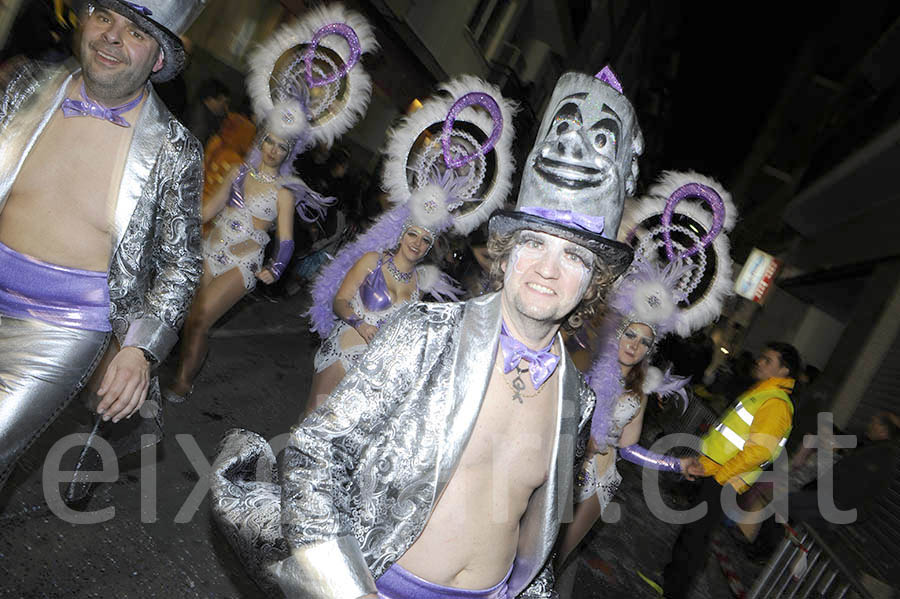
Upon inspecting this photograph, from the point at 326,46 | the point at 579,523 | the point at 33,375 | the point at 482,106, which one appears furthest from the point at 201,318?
the point at 579,523

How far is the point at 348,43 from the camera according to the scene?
516 cm

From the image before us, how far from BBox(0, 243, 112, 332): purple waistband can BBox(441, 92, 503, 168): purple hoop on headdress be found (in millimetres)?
2694

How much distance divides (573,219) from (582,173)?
0.14 meters

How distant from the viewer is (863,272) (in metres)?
14.5

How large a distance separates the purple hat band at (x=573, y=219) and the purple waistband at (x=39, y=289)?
5.31 feet

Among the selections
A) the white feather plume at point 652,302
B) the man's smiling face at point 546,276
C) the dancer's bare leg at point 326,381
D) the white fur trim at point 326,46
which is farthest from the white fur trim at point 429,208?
the man's smiling face at point 546,276

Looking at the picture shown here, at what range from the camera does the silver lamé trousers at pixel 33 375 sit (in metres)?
2.06

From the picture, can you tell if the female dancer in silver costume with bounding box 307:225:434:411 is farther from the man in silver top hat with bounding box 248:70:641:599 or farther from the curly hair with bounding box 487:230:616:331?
the man in silver top hat with bounding box 248:70:641:599

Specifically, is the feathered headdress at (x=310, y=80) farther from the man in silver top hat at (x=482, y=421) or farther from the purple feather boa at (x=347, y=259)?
the man in silver top hat at (x=482, y=421)

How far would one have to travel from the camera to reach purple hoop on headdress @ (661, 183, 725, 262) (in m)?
3.88

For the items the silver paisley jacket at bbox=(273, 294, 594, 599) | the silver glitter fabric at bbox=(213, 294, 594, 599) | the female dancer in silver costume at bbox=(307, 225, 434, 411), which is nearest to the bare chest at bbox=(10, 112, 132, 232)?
the silver glitter fabric at bbox=(213, 294, 594, 599)

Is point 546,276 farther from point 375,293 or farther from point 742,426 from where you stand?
point 742,426

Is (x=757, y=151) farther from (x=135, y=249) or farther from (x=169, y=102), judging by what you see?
(x=135, y=249)

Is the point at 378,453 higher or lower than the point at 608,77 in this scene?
lower
